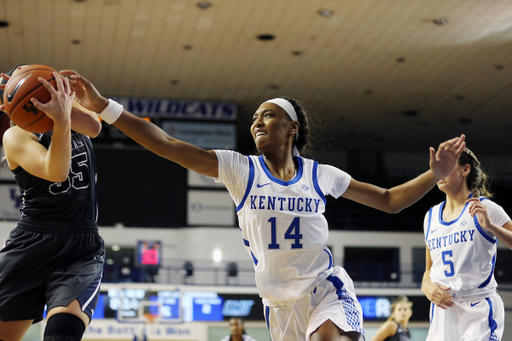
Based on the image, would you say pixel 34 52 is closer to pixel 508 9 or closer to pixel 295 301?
pixel 508 9

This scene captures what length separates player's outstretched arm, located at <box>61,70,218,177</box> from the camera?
9.29 ft

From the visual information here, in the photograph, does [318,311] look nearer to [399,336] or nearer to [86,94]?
[86,94]

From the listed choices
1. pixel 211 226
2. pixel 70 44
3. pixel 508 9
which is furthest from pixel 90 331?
pixel 508 9

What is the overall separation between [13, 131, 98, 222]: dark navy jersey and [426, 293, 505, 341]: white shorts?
109 inches

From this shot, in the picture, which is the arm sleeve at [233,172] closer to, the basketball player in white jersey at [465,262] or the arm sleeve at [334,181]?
the arm sleeve at [334,181]

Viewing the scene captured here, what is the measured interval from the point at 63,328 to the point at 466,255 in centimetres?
300

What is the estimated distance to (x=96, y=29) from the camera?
12461mm

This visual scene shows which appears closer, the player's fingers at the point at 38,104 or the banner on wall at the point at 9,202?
the player's fingers at the point at 38,104

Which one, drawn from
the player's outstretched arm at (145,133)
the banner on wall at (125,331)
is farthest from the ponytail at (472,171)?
the banner on wall at (125,331)

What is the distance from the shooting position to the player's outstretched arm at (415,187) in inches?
124

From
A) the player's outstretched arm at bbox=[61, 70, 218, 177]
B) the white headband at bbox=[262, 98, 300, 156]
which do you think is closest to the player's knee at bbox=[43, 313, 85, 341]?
the player's outstretched arm at bbox=[61, 70, 218, 177]

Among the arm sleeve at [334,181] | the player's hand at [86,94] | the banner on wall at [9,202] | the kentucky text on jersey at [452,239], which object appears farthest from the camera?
the banner on wall at [9,202]

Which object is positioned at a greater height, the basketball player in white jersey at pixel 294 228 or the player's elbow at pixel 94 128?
the player's elbow at pixel 94 128

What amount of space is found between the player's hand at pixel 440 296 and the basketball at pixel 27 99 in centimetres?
305
